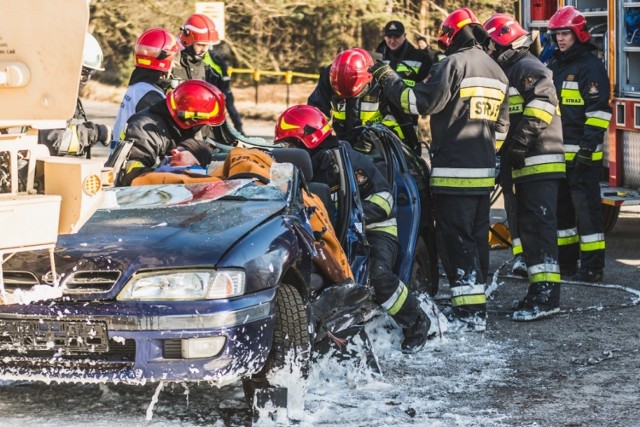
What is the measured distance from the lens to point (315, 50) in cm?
2756

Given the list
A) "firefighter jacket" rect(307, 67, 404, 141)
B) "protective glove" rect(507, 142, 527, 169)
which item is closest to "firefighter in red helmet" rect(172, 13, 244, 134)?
"firefighter jacket" rect(307, 67, 404, 141)

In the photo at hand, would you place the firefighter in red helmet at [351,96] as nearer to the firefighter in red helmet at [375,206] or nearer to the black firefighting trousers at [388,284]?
→ the firefighter in red helmet at [375,206]

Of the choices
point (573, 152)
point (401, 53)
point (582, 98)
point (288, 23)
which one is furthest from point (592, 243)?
point (288, 23)

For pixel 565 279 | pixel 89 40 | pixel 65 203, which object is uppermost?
pixel 89 40

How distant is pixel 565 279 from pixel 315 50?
18883mm

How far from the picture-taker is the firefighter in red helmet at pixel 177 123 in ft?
23.3

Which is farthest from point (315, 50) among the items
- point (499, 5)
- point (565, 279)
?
point (565, 279)

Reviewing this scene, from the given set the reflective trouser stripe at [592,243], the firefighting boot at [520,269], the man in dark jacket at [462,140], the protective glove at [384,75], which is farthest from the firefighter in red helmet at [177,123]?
the reflective trouser stripe at [592,243]

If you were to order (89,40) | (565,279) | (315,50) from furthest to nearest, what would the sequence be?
1. (315,50)
2. (565,279)
3. (89,40)

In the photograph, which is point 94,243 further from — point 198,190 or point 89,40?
point 89,40

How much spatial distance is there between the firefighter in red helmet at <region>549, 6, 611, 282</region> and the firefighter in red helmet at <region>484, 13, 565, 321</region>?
3.26ft

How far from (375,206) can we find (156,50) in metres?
2.80

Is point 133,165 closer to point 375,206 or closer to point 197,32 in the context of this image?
point 375,206

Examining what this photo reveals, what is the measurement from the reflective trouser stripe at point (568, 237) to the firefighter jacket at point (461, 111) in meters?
2.06
